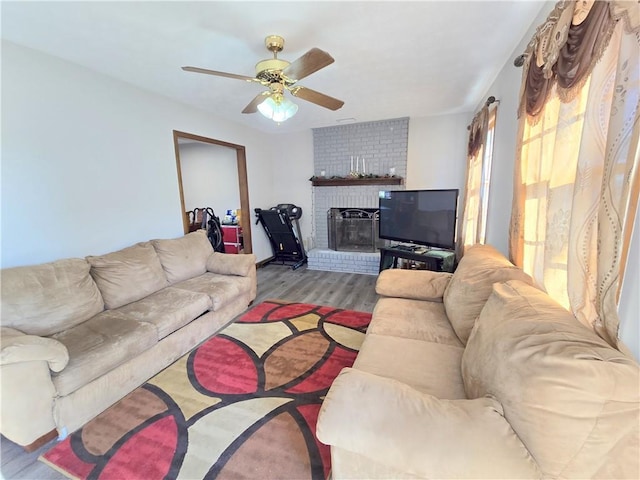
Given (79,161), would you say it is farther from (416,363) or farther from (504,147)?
(504,147)

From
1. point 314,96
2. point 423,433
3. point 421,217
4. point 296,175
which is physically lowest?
point 423,433

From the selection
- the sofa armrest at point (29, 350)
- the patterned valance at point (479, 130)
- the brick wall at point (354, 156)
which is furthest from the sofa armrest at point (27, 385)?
the brick wall at point (354, 156)

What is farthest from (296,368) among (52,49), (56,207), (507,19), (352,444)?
(52,49)

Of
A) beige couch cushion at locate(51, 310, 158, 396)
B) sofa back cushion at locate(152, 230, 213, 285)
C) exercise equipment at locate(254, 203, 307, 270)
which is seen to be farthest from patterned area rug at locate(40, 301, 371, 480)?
exercise equipment at locate(254, 203, 307, 270)

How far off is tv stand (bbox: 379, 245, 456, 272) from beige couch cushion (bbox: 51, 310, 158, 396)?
2.87 meters

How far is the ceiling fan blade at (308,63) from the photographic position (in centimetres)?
158

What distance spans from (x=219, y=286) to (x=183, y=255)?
24.6 inches

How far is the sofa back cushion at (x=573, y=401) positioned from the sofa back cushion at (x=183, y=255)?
2.87 meters

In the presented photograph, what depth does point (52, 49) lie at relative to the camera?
202 centimetres

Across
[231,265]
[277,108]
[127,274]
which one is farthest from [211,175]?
[277,108]

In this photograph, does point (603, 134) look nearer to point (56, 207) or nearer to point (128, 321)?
point (128, 321)

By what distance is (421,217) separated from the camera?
3357 millimetres

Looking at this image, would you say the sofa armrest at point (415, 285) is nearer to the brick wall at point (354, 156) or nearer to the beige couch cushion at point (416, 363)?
the beige couch cushion at point (416, 363)

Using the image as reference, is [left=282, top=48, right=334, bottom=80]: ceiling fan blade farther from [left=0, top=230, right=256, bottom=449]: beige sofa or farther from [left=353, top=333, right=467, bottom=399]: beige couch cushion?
[left=0, top=230, right=256, bottom=449]: beige sofa
